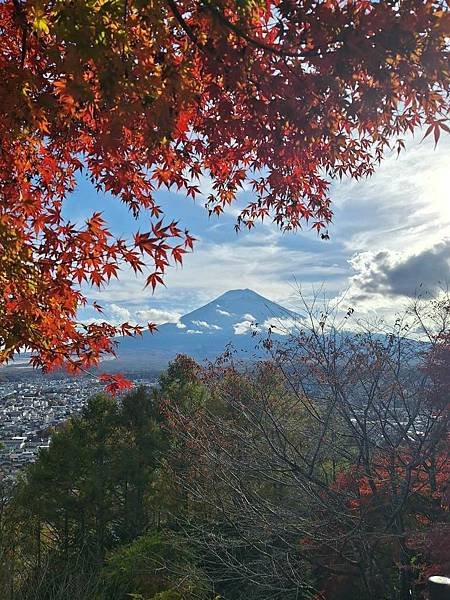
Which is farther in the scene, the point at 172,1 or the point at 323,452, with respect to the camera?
the point at 323,452

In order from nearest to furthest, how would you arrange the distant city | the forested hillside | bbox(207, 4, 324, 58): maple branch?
bbox(207, 4, 324, 58): maple branch → the forested hillside → the distant city

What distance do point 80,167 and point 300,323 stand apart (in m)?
4.55

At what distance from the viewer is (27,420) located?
84.6m

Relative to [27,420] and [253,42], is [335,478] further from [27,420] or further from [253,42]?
[27,420]

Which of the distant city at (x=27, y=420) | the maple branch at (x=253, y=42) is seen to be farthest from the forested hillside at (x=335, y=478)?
the maple branch at (x=253, y=42)

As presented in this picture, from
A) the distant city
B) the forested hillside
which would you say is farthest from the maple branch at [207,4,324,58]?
the forested hillside

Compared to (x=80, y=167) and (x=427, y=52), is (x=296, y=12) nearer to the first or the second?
(x=427, y=52)

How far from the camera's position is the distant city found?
139 feet

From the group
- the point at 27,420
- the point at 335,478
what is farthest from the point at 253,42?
the point at 27,420

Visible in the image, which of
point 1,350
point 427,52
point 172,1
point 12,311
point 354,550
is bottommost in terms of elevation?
point 354,550

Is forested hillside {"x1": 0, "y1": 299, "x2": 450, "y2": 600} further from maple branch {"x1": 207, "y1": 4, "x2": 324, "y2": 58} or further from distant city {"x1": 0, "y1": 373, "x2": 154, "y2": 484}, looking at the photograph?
maple branch {"x1": 207, "y1": 4, "x2": 324, "y2": 58}

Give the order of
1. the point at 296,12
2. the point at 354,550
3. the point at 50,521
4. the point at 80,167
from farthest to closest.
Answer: the point at 50,521 < the point at 354,550 < the point at 80,167 < the point at 296,12

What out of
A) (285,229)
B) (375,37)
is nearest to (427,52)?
(375,37)

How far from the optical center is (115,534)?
738 inches
